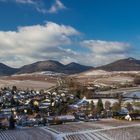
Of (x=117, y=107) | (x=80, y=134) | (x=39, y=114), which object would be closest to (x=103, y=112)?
(x=117, y=107)

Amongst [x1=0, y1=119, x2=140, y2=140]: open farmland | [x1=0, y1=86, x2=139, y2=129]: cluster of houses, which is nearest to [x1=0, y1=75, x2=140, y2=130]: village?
[x1=0, y1=86, x2=139, y2=129]: cluster of houses

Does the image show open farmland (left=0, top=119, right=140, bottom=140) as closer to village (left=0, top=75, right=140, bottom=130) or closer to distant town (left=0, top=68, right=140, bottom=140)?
distant town (left=0, top=68, right=140, bottom=140)

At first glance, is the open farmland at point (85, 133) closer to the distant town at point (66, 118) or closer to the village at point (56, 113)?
the distant town at point (66, 118)

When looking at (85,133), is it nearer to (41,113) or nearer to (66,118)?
(66,118)

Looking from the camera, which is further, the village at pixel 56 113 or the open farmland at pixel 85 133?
the village at pixel 56 113

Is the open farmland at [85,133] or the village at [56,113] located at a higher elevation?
the village at [56,113]

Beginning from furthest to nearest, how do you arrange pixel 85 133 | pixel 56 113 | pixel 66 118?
pixel 56 113 → pixel 66 118 → pixel 85 133

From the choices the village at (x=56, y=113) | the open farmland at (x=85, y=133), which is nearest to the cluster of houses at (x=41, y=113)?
the village at (x=56, y=113)

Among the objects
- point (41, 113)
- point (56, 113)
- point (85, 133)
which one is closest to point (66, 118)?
point (56, 113)

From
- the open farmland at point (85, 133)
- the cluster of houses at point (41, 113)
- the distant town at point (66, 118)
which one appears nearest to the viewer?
the open farmland at point (85, 133)

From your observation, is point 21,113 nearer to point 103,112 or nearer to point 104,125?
point 103,112

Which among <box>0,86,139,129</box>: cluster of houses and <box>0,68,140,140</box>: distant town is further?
<box>0,86,139,129</box>: cluster of houses
